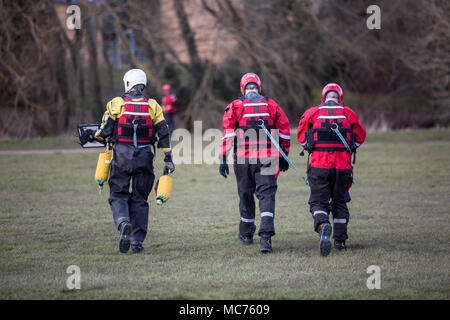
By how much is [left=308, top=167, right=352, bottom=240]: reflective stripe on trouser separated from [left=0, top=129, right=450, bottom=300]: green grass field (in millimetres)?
336

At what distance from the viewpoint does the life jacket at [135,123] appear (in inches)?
284

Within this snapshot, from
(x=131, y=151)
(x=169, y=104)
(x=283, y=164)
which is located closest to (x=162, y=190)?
(x=131, y=151)

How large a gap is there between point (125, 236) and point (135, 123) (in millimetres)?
1302

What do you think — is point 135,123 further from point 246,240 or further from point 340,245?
point 340,245

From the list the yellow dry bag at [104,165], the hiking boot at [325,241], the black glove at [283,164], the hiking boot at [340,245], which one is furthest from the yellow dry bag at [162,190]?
the hiking boot at [340,245]

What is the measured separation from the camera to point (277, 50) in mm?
27672

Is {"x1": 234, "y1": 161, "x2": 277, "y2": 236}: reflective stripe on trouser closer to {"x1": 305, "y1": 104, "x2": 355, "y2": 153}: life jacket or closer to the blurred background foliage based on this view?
{"x1": 305, "y1": 104, "x2": 355, "y2": 153}: life jacket

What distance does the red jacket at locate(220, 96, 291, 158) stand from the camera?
24.6ft

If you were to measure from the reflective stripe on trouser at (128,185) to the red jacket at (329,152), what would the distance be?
1.86 m

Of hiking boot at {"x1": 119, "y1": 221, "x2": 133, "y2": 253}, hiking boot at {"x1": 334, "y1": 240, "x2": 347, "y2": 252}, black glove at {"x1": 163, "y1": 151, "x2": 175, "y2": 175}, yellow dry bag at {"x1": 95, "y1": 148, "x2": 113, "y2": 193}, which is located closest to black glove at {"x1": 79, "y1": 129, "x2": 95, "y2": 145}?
yellow dry bag at {"x1": 95, "y1": 148, "x2": 113, "y2": 193}

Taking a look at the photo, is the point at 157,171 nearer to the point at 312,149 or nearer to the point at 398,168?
the point at 398,168

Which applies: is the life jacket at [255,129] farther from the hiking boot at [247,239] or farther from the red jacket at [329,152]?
the hiking boot at [247,239]

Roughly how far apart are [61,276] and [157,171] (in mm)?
9694
